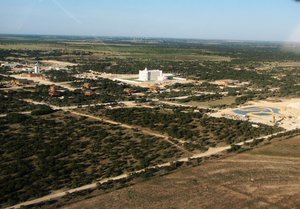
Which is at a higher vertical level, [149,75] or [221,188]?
[149,75]

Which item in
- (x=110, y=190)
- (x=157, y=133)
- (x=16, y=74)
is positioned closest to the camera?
(x=110, y=190)

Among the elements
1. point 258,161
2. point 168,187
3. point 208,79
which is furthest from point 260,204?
point 208,79

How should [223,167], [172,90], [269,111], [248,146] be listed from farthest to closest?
[172,90] → [269,111] → [248,146] → [223,167]

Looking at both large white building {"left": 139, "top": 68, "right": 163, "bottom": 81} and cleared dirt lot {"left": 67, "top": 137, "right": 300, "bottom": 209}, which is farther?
large white building {"left": 139, "top": 68, "right": 163, "bottom": 81}

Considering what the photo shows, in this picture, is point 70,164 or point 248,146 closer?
point 70,164

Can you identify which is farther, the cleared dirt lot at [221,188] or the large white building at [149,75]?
the large white building at [149,75]

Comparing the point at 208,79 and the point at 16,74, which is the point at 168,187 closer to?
the point at 208,79

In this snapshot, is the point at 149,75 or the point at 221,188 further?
the point at 149,75

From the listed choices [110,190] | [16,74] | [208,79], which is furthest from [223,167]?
[16,74]
